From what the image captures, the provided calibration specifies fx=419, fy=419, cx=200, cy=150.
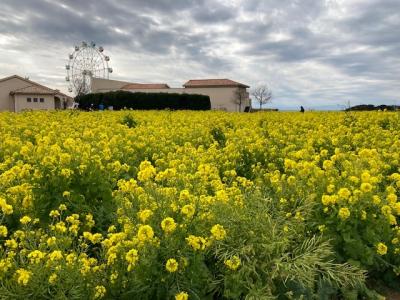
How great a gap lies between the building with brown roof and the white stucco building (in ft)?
36.0

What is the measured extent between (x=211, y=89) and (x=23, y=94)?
32.9 meters

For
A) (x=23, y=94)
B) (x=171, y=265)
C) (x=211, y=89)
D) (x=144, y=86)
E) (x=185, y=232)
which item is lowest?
(x=171, y=265)

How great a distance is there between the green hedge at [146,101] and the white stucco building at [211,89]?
25858mm

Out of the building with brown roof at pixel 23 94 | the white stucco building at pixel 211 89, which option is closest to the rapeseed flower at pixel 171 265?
the building with brown roof at pixel 23 94

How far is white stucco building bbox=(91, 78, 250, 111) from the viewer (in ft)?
244

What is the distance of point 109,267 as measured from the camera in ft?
10.4

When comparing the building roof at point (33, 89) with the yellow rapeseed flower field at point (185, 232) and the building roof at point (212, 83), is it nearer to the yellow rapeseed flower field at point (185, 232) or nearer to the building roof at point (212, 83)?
the building roof at point (212, 83)

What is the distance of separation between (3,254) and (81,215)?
1.05 m

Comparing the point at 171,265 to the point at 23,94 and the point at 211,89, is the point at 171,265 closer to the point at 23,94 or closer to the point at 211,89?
the point at 23,94

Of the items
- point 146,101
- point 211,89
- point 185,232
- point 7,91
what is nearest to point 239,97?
point 211,89

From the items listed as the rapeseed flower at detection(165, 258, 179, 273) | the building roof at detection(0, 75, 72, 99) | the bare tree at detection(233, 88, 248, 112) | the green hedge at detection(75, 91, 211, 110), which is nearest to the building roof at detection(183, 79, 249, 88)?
the bare tree at detection(233, 88, 248, 112)

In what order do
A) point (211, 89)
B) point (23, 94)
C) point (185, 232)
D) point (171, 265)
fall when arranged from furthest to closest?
point (211, 89), point (23, 94), point (185, 232), point (171, 265)

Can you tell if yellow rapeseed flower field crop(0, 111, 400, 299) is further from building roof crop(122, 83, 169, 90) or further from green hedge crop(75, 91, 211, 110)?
building roof crop(122, 83, 169, 90)

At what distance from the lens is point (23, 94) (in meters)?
61.3
